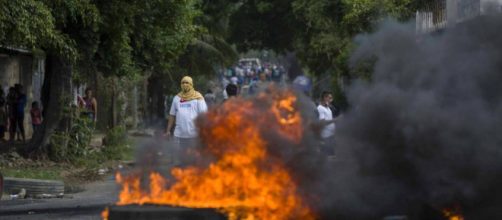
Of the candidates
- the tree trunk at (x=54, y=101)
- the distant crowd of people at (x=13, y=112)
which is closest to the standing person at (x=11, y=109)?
the distant crowd of people at (x=13, y=112)

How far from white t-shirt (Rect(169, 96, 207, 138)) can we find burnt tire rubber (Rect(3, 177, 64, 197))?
97.6 inches

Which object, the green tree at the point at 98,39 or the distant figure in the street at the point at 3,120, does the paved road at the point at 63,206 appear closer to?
the green tree at the point at 98,39

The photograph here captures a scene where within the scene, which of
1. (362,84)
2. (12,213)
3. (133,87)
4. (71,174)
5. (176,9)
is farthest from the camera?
(133,87)

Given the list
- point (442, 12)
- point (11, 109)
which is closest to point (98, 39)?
point (11, 109)

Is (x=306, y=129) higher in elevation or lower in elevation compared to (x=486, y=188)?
higher

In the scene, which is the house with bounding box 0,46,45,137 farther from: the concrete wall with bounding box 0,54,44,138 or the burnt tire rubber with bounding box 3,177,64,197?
the burnt tire rubber with bounding box 3,177,64,197

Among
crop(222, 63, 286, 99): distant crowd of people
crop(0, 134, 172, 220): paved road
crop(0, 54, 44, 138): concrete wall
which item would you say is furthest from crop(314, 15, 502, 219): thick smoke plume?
crop(0, 54, 44, 138): concrete wall

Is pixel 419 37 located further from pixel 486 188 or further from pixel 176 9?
pixel 176 9

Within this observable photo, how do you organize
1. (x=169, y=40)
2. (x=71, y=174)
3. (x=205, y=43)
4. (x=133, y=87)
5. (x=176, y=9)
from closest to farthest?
(x=71, y=174), (x=176, y=9), (x=169, y=40), (x=133, y=87), (x=205, y=43)

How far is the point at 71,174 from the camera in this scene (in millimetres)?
17828

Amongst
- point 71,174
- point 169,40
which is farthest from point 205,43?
point 71,174

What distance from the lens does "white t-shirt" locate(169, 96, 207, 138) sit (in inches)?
529

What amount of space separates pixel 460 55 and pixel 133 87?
2296 centimetres

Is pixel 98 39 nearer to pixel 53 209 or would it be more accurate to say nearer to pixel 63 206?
pixel 63 206
